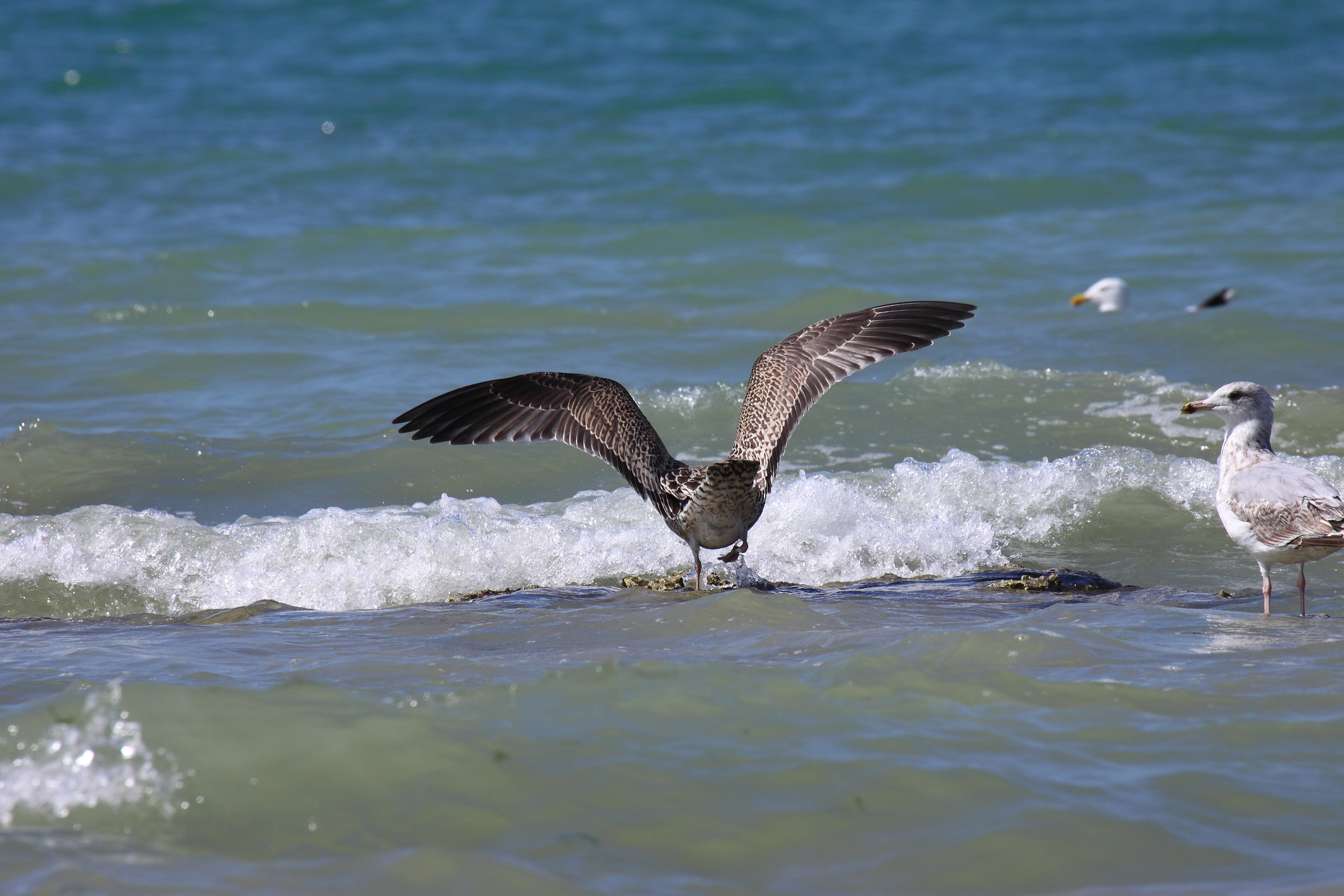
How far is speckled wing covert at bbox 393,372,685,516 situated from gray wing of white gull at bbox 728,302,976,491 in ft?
1.32

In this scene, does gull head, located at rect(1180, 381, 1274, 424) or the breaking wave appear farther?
the breaking wave

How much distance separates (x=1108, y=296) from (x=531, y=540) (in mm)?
6146

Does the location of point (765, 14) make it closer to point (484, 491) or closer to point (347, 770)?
point (484, 491)

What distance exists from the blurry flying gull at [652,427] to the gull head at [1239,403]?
1.02 metres

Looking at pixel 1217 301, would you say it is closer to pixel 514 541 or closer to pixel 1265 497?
pixel 1265 497

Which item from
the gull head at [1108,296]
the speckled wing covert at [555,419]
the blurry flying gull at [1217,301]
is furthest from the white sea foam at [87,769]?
the blurry flying gull at [1217,301]

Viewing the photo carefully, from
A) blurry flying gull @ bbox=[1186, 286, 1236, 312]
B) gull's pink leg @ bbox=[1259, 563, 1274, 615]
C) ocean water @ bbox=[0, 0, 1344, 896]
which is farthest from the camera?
blurry flying gull @ bbox=[1186, 286, 1236, 312]

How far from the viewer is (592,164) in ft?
53.4

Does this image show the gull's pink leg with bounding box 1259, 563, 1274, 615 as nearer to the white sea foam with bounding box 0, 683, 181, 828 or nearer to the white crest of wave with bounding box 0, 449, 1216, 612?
the white crest of wave with bounding box 0, 449, 1216, 612

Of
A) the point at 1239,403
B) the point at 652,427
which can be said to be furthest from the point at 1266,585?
the point at 652,427

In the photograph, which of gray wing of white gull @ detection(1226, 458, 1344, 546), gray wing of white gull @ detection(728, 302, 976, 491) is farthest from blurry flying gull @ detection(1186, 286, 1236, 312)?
gray wing of white gull @ detection(1226, 458, 1344, 546)

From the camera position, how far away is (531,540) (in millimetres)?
6414

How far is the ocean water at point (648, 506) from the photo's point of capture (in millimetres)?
3260

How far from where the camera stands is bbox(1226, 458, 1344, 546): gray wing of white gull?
181 inches
